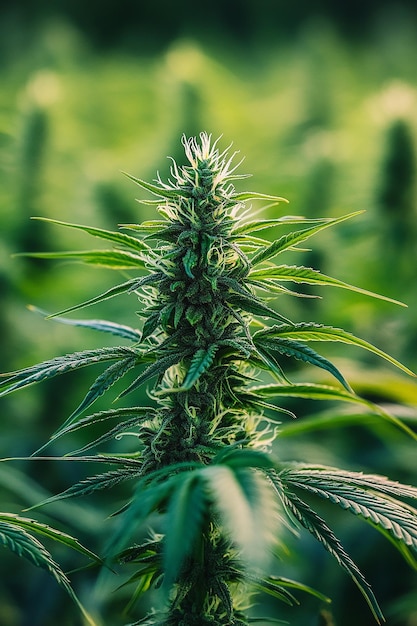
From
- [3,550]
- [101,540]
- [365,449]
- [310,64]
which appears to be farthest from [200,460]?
[310,64]

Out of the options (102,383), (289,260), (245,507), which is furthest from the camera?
(289,260)

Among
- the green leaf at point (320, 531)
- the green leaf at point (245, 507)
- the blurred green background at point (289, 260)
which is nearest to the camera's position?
the green leaf at point (245, 507)

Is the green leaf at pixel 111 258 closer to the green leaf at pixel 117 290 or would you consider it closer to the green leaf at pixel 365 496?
the green leaf at pixel 117 290

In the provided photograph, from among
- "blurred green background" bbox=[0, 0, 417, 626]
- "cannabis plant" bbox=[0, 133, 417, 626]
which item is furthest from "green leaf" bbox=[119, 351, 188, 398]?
"blurred green background" bbox=[0, 0, 417, 626]

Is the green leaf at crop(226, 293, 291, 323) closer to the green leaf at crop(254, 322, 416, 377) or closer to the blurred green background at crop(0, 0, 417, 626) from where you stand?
the green leaf at crop(254, 322, 416, 377)

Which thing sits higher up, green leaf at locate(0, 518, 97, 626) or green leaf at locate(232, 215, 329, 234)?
green leaf at locate(232, 215, 329, 234)

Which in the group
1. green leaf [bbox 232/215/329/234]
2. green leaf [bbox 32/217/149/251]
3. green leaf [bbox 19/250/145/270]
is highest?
green leaf [bbox 232/215/329/234]

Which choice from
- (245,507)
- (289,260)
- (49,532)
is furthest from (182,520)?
(289,260)

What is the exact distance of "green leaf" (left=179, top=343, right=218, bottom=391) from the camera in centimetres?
32

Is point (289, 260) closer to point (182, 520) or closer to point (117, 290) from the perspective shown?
point (117, 290)

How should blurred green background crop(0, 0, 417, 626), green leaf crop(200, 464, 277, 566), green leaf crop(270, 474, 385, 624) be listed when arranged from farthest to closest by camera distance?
blurred green background crop(0, 0, 417, 626)
green leaf crop(270, 474, 385, 624)
green leaf crop(200, 464, 277, 566)

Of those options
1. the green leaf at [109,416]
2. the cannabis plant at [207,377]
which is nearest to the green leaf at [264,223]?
the cannabis plant at [207,377]

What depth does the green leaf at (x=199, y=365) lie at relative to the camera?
32 cm

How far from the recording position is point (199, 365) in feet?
1.12
